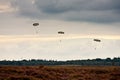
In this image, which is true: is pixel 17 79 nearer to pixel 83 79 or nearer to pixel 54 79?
pixel 54 79

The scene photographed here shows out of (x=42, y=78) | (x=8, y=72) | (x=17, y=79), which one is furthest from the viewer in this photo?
(x=8, y=72)

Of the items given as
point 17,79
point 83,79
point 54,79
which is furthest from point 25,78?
point 83,79

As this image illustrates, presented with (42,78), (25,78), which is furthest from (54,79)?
(25,78)

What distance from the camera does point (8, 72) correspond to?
192m

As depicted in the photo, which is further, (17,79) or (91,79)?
(91,79)

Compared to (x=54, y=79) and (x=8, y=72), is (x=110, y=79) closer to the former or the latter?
(x=54, y=79)

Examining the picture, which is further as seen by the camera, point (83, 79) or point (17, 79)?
point (83, 79)

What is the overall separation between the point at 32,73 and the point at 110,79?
33.0 meters

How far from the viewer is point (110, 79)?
7451 inches

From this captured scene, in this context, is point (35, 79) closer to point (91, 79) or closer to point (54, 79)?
point (54, 79)

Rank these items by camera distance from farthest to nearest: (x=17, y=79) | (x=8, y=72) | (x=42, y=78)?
1. (x=8, y=72)
2. (x=42, y=78)
3. (x=17, y=79)

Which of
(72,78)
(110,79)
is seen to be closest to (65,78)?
(72,78)

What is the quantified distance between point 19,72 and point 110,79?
39024 millimetres

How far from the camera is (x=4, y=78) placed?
168m
